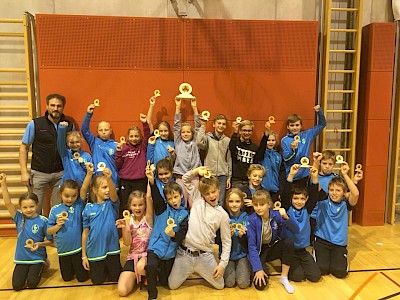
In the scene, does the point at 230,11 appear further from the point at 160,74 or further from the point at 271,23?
the point at 160,74

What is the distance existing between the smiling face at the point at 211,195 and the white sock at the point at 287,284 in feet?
3.34

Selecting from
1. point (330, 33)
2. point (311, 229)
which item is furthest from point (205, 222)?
point (330, 33)

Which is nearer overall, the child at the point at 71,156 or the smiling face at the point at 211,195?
the smiling face at the point at 211,195

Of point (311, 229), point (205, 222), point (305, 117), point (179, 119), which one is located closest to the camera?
point (205, 222)

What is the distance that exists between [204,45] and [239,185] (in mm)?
1897

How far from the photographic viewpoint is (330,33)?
5.55 m

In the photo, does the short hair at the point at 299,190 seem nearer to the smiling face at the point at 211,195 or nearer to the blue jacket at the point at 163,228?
the smiling face at the point at 211,195

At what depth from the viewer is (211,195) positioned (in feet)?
11.9

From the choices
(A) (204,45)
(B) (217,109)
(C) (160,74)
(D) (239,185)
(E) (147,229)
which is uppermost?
(A) (204,45)

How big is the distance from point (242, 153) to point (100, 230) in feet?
6.38

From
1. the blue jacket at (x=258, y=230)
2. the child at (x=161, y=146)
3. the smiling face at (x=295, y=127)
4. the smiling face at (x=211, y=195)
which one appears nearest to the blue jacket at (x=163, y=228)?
the smiling face at (x=211, y=195)

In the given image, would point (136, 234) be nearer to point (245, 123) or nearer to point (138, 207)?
point (138, 207)

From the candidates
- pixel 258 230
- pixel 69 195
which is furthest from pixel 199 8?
pixel 258 230

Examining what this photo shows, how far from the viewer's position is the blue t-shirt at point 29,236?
3.77 metres
